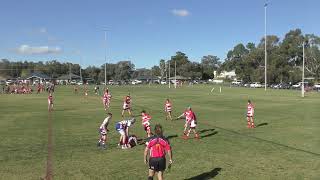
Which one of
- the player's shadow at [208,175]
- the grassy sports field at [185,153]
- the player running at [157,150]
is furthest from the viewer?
the grassy sports field at [185,153]

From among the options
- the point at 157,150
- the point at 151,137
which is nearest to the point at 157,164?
the point at 157,150

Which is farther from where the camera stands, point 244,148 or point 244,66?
point 244,66

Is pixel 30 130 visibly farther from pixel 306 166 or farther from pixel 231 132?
pixel 306 166

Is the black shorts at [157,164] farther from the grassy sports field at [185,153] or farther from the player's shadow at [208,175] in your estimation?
the player's shadow at [208,175]

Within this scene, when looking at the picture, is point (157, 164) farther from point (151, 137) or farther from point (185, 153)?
point (185, 153)

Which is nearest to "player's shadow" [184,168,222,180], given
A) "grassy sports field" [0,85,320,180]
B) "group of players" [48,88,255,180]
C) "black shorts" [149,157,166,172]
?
"grassy sports field" [0,85,320,180]

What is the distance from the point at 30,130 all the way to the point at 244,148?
48.2 feet

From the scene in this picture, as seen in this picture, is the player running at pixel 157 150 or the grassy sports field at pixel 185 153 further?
the grassy sports field at pixel 185 153

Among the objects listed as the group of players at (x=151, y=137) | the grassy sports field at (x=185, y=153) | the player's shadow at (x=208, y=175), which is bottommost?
the player's shadow at (x=208, y=175)

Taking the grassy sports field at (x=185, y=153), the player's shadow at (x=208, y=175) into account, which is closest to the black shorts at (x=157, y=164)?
the grassy sports field at (x=185, y=153)

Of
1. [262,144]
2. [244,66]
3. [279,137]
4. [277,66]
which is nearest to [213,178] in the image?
Result: [262,144]

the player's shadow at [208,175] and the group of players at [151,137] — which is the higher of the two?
the group of players at [151,137]

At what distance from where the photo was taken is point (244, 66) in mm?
165125

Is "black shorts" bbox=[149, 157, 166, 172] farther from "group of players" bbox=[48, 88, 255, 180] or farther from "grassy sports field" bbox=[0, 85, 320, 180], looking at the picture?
"grassy sports field" bbox=[0, 85, 320, 180]
